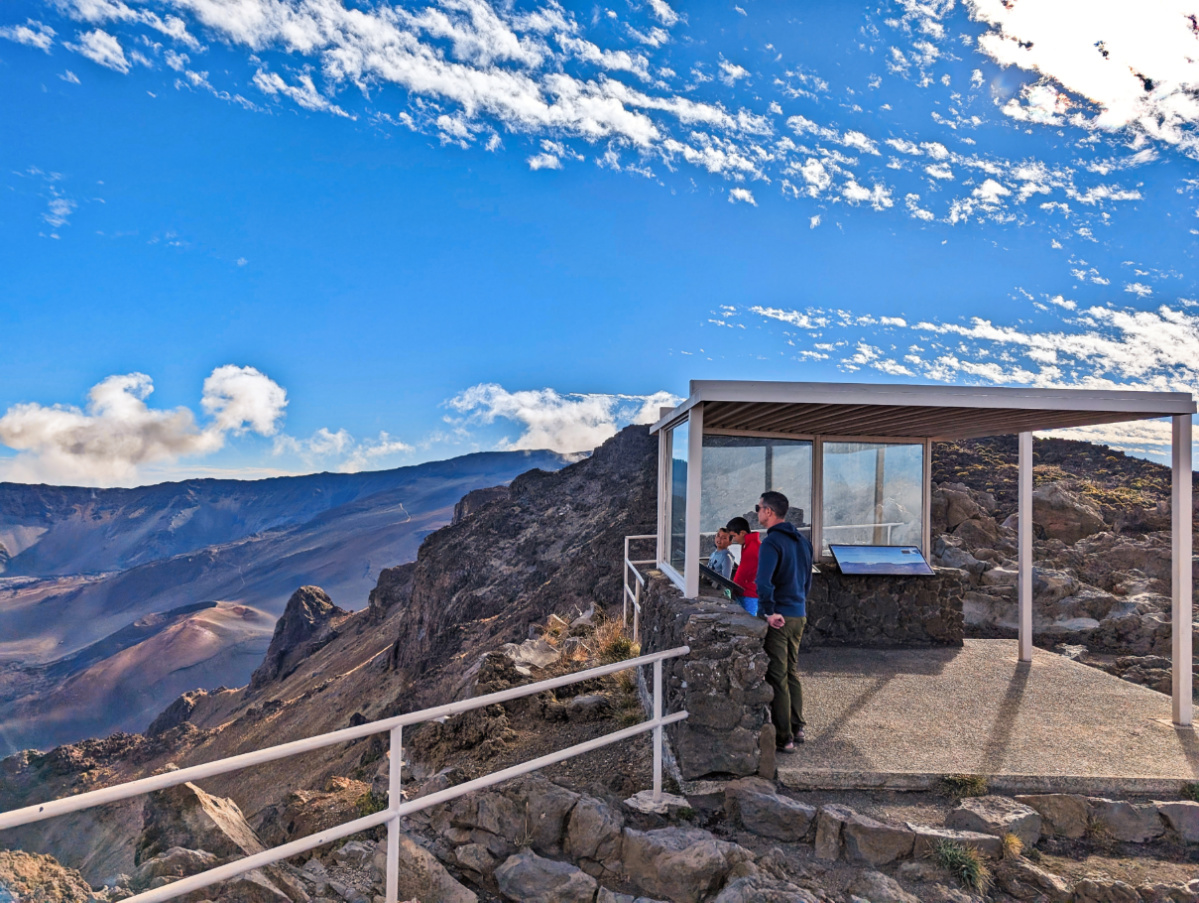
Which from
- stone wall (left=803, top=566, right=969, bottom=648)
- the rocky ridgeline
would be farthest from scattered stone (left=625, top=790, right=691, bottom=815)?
the rocky ridgeline

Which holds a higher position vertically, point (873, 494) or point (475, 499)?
point (873, 494)

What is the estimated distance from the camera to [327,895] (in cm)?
354

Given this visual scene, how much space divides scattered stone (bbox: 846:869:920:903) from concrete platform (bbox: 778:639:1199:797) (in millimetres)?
760

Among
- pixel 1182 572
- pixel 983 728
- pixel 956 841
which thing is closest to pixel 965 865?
pixel 956 841

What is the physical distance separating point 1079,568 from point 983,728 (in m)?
14.0

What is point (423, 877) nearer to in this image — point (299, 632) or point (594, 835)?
point (594, 835)

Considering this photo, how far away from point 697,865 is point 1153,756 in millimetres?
3783

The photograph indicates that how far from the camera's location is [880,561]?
26.7 feet

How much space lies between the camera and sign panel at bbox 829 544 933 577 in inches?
315

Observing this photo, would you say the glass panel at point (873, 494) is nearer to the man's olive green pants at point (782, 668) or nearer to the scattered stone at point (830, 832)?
the man's olive green pants at point (782, 668)

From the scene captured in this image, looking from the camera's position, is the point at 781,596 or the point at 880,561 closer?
the point at 781,596

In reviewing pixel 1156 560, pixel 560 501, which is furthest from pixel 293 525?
pixel 1156 560

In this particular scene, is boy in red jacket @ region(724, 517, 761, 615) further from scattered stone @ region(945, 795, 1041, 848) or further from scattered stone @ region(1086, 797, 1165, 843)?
scattered stone @ region(1086, 797, 1165, 843)

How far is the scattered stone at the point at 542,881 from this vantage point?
11.5 ft
